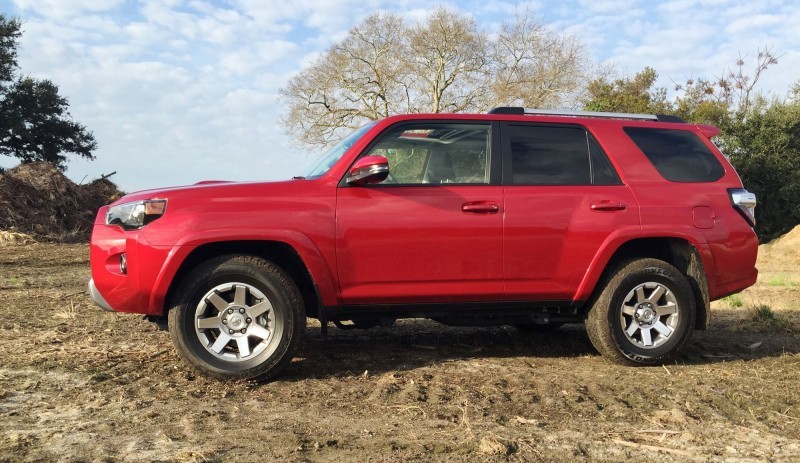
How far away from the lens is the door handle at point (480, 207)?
5012 mm

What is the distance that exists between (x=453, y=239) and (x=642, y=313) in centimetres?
162

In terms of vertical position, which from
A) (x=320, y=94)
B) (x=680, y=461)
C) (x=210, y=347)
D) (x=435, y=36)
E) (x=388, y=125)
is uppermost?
(x=435, y=36)

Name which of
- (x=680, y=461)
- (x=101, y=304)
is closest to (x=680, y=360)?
(x=680, y=461)

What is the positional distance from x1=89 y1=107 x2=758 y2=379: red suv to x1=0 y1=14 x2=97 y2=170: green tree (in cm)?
2980

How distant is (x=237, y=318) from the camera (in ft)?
15.5

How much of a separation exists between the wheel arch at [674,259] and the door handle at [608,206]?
0.96 ft

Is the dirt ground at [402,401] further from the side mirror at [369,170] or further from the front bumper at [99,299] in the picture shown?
the side mirror at [369,170]

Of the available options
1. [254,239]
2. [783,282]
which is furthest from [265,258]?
[783,282]

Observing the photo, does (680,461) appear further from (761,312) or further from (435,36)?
(435,36)

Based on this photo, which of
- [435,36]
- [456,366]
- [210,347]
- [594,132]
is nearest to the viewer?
[210,347]

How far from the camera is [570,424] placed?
387cm

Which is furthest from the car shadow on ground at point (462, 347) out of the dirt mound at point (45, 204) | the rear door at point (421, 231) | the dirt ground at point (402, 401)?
the dirt mound at point (45, 204)

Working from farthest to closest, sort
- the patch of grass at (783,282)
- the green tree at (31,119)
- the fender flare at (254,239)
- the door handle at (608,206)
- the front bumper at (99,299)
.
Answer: the green tree at (31,119), the patch of grass at (783,282), the door handle at (608,206), the front bumper at (99,299), the fender flare at (254,239)

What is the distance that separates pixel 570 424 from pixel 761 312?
4.86 meters
